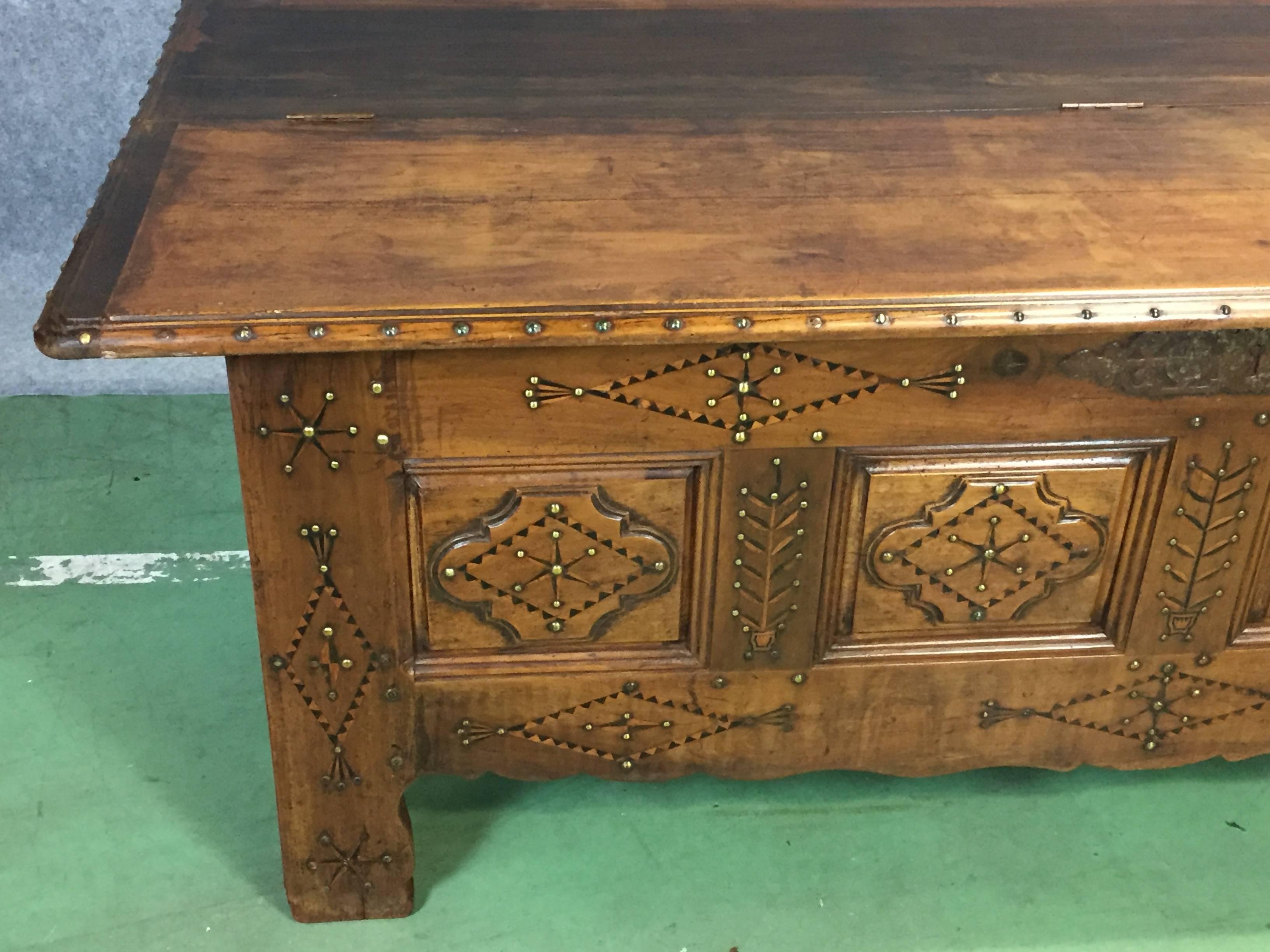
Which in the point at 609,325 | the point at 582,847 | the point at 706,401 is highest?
the point at 609,325

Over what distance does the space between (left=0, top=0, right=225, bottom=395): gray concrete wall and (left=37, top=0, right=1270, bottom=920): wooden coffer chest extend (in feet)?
3.59

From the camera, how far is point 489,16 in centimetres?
207

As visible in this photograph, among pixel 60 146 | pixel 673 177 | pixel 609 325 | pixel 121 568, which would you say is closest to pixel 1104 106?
pixel 673 177

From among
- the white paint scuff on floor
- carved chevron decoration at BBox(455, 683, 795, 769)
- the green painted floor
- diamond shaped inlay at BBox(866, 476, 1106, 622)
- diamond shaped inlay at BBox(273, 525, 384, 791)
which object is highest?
diamond shaped inlay at BBox(866, 476, 1106, 622)

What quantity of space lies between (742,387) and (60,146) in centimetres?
218

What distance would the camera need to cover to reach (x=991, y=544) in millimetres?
1608

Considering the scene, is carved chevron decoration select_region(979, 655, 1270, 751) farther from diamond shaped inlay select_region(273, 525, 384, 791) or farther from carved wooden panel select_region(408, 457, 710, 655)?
diamond shaped inlay select_region(273, 525, 384, 791)

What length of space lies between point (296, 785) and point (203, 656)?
547 millimetres

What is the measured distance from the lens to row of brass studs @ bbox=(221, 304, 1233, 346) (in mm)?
1331

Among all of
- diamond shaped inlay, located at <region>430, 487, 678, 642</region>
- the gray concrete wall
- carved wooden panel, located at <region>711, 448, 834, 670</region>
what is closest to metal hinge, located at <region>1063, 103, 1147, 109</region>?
carved wooden panel, located at <region>711, 448, 834, 670</region>

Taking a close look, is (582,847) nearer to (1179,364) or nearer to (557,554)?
(557,554)

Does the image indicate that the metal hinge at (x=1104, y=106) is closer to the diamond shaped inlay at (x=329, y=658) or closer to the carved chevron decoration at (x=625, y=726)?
the carved chevron decoration at (x=625, y=726)

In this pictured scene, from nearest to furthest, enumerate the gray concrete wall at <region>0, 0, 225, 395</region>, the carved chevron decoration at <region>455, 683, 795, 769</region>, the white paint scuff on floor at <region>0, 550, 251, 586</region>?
the carved chevron decoration at <region>455, 683, 795, 769</region>, the white paint scuff on floor at <region>0, 550, 251, 586</region>, the gray concrete wall at <region>0, 0, 225, 395</region>

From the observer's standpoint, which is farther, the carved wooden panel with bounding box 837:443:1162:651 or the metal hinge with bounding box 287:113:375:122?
the metal hinge with bounding box 287:113:375:122
